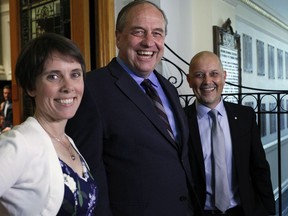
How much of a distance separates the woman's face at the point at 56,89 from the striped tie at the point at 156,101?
0.42 m

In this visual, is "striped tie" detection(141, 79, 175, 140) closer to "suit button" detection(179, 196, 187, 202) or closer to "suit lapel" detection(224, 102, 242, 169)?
"suit button" detection(179, 196, 187, 202)

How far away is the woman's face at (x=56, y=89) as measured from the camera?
1.00m

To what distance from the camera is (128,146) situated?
4.10 feet

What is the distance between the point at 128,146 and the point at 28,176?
455 millimetres

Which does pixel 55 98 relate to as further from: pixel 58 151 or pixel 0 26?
pixel 0 26

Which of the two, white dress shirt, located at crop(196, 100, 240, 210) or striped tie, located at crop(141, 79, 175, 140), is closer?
striped tie, located at crop(141, 79, 175, 140)

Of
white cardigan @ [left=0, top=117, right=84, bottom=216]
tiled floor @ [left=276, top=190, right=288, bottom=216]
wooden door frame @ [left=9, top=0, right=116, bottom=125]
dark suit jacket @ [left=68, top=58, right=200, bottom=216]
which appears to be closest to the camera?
white cardigan @ [left=0, top=117, right=84, bottom=216]

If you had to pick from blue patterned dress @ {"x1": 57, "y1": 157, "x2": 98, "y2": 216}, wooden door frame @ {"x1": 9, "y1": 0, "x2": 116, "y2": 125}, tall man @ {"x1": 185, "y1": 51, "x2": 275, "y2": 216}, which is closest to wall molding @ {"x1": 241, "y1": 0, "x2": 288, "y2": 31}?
wooden door frame @ {"x1": 9, "y1": 0, "x2": 116, "y2": 125}

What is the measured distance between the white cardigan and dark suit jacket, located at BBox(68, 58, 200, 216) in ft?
0.91

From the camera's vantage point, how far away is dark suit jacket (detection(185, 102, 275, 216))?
5.50ft

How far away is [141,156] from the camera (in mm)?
1261

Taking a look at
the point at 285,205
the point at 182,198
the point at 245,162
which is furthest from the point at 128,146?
the point at 285,205

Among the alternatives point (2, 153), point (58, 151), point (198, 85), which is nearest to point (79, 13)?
point (198, 85)

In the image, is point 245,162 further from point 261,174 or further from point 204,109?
point 204,109
